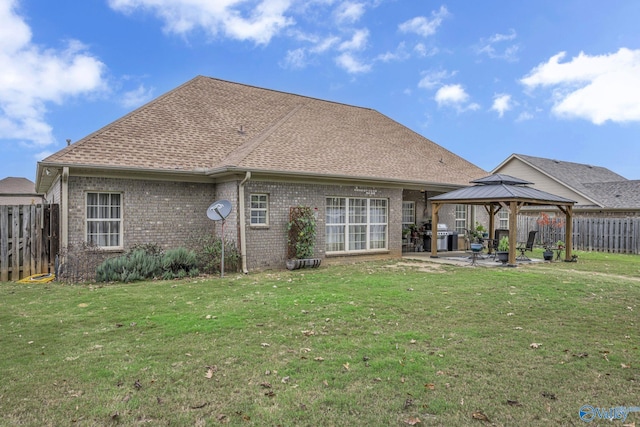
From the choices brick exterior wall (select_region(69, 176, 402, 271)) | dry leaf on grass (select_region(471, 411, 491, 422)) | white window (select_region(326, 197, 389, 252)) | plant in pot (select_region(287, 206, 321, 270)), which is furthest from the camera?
white window (select_region(326, 197, 389, 252))

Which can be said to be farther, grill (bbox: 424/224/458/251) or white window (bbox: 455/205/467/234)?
white window (bbox: 455/205/467/234)

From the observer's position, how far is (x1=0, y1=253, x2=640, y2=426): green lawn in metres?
3.82

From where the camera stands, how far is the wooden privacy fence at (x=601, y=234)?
68.7 ft

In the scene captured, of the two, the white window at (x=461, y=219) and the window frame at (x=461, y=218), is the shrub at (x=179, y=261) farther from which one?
the white window at (x=461, y=219)

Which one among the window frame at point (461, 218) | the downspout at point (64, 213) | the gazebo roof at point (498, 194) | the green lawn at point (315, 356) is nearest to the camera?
the green lawn at point (315, 356)

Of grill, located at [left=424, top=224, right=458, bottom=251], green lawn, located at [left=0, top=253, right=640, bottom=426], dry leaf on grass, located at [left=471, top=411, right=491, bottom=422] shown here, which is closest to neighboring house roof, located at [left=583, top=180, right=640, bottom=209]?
grill, located at [left=424, top=224, right=458, bottom=251]

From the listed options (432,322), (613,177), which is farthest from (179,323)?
(613,177)

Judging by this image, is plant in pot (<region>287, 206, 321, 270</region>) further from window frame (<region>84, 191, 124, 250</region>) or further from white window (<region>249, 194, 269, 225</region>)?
window frame (<region>84, 191, 124, 250</region>)

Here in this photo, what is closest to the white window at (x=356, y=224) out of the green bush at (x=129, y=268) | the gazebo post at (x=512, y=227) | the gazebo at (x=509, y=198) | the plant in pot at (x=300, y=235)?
the plant in pot at (x=300, y=235)

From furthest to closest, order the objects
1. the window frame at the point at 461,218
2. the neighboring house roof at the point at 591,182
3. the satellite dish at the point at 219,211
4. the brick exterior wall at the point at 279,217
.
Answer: the neighboring house roof at the point at 591,182 → the window frame at the point at 461,218 → the brick exterior wall at the point at 279,217 → the satellite dish at the point at 219,211

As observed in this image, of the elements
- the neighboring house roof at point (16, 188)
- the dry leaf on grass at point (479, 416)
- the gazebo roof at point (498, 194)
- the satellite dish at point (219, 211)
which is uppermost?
the neighboring house roof at point (16, 188)

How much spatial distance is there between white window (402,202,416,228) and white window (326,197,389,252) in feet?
8.41

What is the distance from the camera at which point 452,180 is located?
61.1ft

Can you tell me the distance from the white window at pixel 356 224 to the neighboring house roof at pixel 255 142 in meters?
1.21
